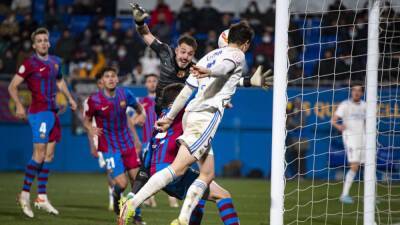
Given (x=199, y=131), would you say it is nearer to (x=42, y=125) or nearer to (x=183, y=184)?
(x=183, y=184)

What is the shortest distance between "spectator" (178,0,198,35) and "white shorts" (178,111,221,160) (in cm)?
1454

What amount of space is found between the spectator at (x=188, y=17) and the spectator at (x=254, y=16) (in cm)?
138

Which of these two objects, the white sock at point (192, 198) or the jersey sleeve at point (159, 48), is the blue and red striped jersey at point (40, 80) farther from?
the white sock at point (192, 198)

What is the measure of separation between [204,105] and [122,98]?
3.62 m

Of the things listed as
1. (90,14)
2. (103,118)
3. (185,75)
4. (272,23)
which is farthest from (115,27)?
(185,75)

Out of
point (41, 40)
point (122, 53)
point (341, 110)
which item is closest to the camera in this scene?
point (41, 40)

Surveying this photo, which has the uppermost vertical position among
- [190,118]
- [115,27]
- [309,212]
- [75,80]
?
[115,27]

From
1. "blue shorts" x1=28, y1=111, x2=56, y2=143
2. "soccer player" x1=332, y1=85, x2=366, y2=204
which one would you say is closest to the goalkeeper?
"blue shorts" x1=28, y1=111, x2=56, y2=143

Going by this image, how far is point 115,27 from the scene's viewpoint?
22.3 m

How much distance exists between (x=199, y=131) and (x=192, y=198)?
2.05 ft

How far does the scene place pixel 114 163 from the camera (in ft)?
33.8

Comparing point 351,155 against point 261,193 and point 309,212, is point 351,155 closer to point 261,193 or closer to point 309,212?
point 261,193

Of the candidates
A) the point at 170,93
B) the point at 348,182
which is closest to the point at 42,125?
the point at 170,93

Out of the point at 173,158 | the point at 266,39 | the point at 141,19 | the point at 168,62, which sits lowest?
the point at 173,158
